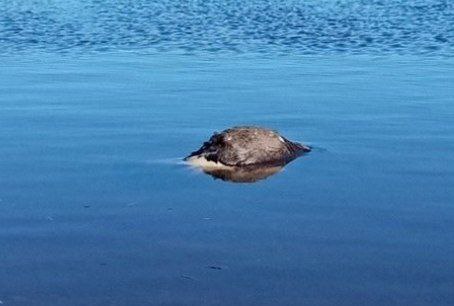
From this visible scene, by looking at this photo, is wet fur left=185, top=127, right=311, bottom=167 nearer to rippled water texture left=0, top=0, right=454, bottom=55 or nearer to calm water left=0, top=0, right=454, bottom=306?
calm water left=0, top=0, right=454, bottom=306

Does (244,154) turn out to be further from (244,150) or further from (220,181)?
(220,181)

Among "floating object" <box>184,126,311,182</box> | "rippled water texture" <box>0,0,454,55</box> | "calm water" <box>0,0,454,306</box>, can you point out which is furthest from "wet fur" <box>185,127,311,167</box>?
"rippled water texture" <box>0,0,454,55</box>

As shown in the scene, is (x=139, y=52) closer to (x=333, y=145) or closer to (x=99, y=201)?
(x=333, y=145)

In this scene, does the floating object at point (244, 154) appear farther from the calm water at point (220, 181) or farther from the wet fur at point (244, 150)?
the calm water at point (220, 181)

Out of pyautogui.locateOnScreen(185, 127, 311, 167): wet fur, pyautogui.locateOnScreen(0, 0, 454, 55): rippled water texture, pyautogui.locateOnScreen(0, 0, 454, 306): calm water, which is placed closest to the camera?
pyautogui.locateOnScreen(0, 0, 454, 306): calm water

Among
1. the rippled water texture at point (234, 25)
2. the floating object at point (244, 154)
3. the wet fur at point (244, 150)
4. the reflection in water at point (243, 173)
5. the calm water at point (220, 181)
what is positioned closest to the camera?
the calm water at point (220, 181)

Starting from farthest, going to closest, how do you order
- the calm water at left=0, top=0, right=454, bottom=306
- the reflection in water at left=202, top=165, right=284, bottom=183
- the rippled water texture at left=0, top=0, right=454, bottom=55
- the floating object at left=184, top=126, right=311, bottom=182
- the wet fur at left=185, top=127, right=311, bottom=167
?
the rippled water texture at left=0, top=0, right=454, bottom=55, the wet fur at left=185, top=127, right=311, bottom=167, the floating object at left=184, top=126, right=311, bottom=182, the reflection in water at left=202, top=165, right=284, bottom=183, the calm water at left=0, top=0, right=454, bottom=306

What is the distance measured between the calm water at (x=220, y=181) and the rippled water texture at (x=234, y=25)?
0.24 metres

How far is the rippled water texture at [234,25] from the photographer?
22.3 metres

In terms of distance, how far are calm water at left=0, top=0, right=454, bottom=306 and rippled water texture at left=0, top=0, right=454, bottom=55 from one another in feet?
0.80

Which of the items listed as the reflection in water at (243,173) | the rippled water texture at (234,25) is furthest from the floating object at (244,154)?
the rippled water texture at (234,25)

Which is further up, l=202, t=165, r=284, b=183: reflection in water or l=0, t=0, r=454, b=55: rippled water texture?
l=202, t=165, r=284, b=183: reflection in water

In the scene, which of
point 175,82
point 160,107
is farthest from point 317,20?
point 160,107

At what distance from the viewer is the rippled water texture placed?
22281 millimetres
